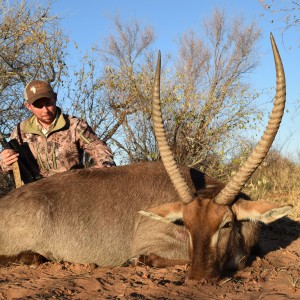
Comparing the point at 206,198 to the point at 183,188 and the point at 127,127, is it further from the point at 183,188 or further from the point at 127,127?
the point at 127,127

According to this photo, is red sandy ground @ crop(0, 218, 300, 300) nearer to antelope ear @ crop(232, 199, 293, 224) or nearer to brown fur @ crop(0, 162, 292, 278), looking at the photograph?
brown fur @ crop(0, 162, 292, 278)

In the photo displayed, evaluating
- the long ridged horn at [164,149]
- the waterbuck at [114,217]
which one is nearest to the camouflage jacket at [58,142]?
the waterbuck at [114,217]

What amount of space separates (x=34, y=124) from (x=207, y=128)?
16.9 ft

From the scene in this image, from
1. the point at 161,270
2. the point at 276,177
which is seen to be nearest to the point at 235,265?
the point at 161,270

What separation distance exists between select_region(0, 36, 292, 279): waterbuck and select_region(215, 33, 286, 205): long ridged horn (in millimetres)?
202

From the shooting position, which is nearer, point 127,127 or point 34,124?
point 34,124

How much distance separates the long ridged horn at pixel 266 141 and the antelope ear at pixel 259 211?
12 cm

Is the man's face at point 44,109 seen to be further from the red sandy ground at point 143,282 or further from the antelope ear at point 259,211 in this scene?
the antelope ear at point 259,211

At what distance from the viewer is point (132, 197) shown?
5488 mm

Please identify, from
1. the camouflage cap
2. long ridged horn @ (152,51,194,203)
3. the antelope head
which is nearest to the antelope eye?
the antelope head

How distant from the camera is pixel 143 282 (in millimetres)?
4188

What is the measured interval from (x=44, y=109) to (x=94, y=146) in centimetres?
91

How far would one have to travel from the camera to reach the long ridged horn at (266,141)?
3848 millimetres

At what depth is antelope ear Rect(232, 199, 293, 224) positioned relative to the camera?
14.0 ft
